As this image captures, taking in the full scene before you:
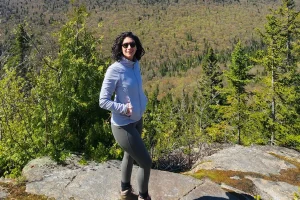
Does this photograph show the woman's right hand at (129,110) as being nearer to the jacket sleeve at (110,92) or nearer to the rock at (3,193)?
the jacket sleeve at (110,92)

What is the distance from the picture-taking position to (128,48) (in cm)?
402

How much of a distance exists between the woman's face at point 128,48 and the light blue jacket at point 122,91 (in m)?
0.07

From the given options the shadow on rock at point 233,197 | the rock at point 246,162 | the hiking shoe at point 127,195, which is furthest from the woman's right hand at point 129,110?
the rock at point 246,162

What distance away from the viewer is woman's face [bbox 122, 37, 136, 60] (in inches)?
158

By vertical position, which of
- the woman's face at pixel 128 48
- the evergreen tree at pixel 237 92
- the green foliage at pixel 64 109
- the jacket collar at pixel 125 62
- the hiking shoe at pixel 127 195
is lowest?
the evergreen tree at pixel 237 92

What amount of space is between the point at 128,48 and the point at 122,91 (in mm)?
577

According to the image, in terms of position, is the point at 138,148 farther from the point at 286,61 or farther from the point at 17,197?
the point at 286,61

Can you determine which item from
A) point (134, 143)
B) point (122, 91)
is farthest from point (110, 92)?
point (134, 143)

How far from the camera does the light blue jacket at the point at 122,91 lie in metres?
3.89

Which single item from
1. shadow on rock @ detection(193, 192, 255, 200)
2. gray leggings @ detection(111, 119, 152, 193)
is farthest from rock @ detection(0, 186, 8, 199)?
shadow on rock @ detection(193, 192, 255, 200)

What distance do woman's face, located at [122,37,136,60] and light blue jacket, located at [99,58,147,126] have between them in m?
0.07

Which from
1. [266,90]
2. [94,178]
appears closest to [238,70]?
[266,90]

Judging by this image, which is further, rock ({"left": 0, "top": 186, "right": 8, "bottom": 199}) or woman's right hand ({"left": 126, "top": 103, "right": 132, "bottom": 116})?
rock ({"left": 0, "top": 186, "right": 8, "bottom": 199})

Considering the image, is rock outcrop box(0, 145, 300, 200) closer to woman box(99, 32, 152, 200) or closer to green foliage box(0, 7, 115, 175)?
green foliage box(0, 7, 115, 175)
